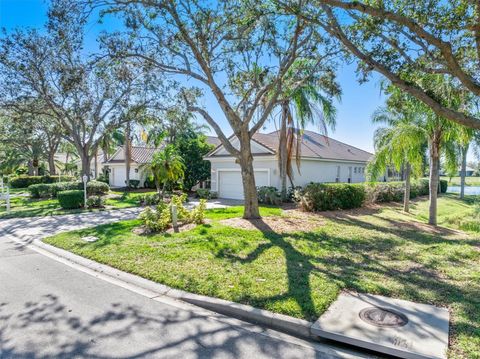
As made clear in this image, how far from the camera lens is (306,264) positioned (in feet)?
20.9

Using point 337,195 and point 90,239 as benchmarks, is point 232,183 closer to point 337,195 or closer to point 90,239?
point 337,195

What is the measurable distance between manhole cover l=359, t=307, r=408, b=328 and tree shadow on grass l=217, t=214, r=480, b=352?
55 cm

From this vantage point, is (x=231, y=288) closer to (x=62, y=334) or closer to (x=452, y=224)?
(x=62, y=334)

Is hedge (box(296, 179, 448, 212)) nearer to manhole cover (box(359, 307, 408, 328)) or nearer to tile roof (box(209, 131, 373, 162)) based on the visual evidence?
tile roof (box(209, 131, 373, 162))

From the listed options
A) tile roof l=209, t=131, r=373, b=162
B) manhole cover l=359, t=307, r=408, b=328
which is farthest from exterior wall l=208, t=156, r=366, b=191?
manhole cover l=359, t=307, r=408, b=328

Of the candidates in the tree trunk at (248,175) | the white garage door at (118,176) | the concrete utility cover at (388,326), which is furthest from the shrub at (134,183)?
the concrete utility cover at (388,326)

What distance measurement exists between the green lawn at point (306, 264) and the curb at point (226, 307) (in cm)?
13

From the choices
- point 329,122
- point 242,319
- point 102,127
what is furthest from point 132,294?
point 102,127

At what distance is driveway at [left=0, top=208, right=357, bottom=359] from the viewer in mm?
3598

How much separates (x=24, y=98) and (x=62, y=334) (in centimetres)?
1791

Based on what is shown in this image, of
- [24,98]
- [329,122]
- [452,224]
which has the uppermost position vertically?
[24,98]

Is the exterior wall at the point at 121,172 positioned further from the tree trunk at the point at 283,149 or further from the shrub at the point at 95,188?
the tree trunk at the point at 283,149

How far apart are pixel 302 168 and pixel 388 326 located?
15912 mm

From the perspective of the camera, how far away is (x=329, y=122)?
1550 centimetres
